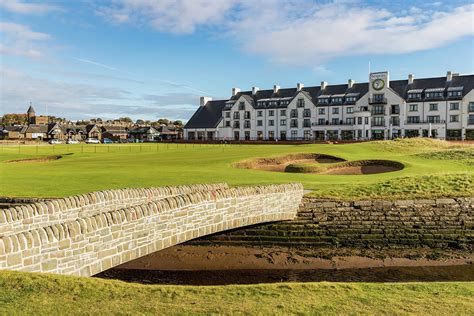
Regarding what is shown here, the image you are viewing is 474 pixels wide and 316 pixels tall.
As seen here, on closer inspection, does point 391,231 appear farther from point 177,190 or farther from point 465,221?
point 177,190

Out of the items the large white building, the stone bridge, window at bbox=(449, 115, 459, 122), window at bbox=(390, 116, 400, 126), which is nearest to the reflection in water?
the stone bridge

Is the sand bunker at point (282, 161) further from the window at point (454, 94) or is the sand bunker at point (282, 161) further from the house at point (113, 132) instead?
the house at point (113, 132)

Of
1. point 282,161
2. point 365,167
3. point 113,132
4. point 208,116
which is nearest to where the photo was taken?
point 365,167

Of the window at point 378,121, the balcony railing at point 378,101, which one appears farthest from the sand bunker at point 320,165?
the window at point 378,121

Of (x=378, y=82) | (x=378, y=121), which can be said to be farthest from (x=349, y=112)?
(x=378, y=82)

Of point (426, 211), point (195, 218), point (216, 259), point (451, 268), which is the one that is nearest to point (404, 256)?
point (451, 268)

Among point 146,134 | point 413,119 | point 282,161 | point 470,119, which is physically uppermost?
point 413,119

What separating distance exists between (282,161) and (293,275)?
2934 cm

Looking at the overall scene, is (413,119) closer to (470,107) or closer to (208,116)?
(470,107)

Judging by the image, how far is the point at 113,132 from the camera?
6437 inches

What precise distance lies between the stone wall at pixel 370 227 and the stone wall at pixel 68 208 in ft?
12.2

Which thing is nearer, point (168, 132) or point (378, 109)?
point (378, 109)

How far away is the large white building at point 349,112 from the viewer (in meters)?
88.7

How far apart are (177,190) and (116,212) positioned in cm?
718
